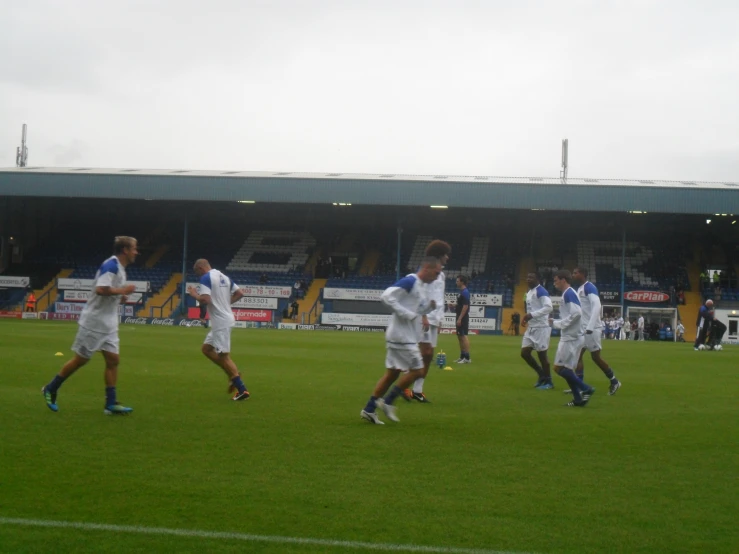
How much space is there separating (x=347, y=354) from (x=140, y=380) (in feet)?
31.3

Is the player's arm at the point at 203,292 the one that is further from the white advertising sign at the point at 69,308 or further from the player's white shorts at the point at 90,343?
the white advertising sign at the point at 69,308

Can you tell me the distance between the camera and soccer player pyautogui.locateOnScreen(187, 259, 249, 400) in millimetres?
11234

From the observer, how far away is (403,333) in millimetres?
9344

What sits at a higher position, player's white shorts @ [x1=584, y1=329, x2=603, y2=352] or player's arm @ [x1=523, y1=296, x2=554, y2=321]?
player's arm @ [x1=523, y1=296, x2=554, y2=321]

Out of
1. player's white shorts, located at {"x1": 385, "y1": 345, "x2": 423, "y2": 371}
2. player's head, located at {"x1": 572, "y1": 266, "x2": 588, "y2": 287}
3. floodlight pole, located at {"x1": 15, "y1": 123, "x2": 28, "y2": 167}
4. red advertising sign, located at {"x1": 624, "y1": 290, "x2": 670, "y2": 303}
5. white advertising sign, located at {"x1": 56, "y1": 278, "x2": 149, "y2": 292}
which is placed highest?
floodlight pole, located at {"x1": 15, "y1": 123, "x2": 28, "y2": 167}

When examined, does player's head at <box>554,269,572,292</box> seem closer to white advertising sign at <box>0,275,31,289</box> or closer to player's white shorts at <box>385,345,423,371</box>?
player's white shorts at <box>385,345,423,371</box>

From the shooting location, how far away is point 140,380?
1384 cm

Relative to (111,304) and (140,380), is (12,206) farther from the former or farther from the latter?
(111,304)

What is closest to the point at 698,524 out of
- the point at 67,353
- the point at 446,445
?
the point at 446,445

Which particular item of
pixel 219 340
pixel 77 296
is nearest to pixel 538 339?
pixel 219 340

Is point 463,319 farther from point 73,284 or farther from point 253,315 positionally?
point 73,284

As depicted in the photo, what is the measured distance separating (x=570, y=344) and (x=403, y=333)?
3.54m

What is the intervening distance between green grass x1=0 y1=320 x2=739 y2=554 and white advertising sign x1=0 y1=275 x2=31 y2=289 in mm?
41067

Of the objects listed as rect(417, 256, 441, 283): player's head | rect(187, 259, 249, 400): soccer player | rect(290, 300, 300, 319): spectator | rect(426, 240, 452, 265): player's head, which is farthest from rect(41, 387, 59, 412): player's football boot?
rect(290, 300, 300, 319): spectator
